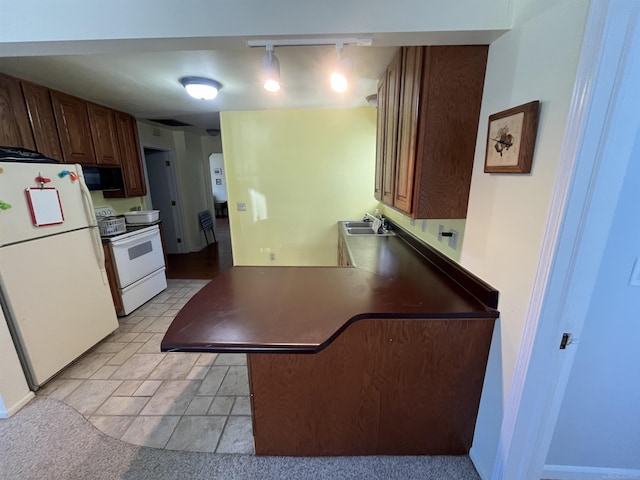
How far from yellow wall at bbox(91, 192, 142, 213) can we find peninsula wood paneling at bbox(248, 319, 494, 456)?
3353mm

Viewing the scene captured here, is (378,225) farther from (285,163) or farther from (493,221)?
(493,221)

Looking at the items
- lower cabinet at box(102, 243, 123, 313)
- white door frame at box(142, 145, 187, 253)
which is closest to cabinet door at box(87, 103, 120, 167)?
lower cabinet at box(102, 243, 123, 313)

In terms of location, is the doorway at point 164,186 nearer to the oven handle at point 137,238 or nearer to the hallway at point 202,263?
the hallway at point 202,263

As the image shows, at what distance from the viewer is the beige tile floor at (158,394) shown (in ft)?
5.05

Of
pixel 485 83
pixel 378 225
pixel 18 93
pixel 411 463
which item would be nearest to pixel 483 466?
pixel 411 463

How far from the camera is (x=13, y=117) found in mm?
2143

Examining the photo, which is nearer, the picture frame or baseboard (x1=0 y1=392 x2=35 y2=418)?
the picture frame

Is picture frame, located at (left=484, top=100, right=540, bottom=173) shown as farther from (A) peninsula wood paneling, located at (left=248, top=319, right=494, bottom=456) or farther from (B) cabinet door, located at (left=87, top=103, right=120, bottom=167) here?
(B) cabinet door, located at (left=87, top=103, right=120, bottom=167)

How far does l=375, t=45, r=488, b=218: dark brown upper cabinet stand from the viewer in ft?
3.96

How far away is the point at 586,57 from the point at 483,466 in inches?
68.1

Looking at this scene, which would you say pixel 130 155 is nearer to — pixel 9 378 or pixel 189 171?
pixel 189 171

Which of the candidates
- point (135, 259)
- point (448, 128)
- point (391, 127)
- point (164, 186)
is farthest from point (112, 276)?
point (448, 128)

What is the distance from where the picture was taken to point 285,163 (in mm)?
3369

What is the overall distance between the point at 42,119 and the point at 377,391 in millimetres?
3534
